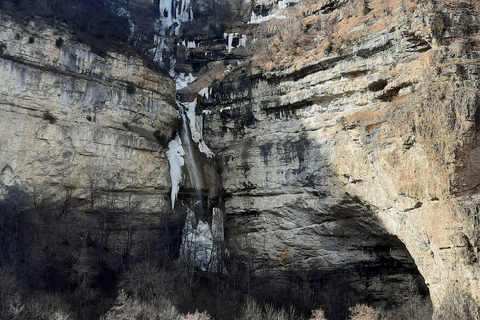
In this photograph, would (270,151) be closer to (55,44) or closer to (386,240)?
(386,240)

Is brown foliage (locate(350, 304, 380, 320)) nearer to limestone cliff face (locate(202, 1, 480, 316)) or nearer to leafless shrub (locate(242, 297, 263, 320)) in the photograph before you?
limestone cliff face (locate(202, 1, 480, 316))

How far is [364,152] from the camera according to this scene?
29.3 m

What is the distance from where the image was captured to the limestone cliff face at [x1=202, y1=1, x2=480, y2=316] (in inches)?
957

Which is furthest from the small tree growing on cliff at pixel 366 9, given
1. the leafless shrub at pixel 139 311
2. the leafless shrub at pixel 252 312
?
the leafless shrub at pixel 139 311

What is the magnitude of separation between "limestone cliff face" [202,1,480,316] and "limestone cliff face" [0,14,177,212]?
18.9ft

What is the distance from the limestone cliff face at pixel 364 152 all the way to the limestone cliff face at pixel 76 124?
18.9ft

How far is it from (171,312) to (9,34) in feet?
74.0

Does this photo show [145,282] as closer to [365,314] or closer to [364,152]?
[365,314]

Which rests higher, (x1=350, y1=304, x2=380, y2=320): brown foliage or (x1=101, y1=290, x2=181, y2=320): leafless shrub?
(x1=101, y1=290, x2=181, y2=320): leafless shrub

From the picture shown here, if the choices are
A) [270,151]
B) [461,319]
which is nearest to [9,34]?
[270,151]

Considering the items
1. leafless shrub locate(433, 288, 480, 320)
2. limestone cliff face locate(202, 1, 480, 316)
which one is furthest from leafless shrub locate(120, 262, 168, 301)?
leafless shrub locate(433, 288, 480, 320)

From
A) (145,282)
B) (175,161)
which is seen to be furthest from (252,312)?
(175,161)

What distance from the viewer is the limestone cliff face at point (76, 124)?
31.5m

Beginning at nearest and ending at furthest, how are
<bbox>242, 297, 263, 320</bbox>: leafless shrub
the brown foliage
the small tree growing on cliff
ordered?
the brown foliage → <bbox>242, 297, 263, 320</bbox>: leafless shrub → the small tree growing on cliff
